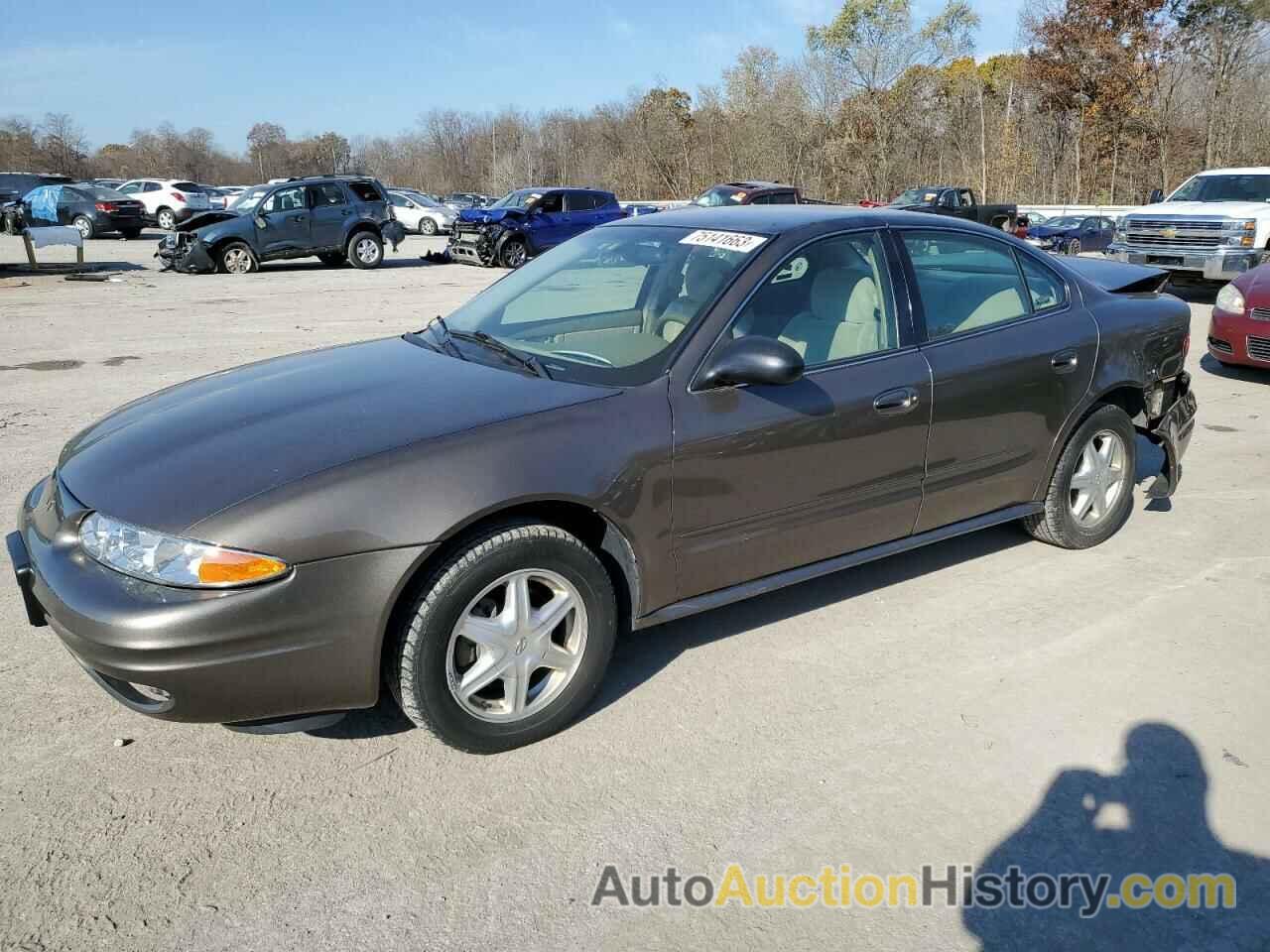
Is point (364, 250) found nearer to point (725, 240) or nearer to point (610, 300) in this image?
point (610, 300)

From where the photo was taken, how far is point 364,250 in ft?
70.4

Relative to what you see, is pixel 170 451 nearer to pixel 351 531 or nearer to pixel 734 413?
pixel 351 531

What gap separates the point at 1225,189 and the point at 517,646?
55.4 ft

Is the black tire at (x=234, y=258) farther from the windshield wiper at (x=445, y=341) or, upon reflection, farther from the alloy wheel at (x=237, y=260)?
the windshield wiper at (x=445, y=341)

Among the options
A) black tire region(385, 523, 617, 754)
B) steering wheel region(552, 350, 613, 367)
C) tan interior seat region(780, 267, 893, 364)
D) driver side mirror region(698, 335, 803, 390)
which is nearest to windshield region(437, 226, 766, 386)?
steering wheel region(552, 350, 613, 367)

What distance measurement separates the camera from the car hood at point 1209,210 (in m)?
14.4

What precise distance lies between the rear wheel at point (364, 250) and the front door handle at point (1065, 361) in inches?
754

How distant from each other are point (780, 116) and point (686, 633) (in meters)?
48.4

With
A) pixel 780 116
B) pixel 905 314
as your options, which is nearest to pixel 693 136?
pixel 780 116

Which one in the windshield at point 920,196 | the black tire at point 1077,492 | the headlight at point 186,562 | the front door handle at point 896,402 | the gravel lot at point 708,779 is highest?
the windshield at point 920,196

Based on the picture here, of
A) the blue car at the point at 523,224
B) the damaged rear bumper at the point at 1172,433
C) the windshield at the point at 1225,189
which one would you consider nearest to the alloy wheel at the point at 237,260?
the blue car at the point at 523,224

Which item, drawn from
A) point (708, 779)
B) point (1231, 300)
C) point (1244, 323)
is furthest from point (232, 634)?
point (1231, 300)

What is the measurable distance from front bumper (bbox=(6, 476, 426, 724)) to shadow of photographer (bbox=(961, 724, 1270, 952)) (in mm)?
1764

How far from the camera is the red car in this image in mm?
8367
